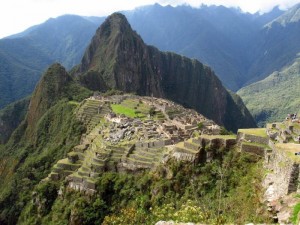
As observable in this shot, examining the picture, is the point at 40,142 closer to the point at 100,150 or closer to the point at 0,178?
the point at 0,178

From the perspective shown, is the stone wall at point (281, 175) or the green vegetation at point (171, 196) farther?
the green vegetation at point (171, 196)

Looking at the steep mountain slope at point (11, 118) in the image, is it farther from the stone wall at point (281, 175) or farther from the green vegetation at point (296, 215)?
the green vegetation at point (296, 215)

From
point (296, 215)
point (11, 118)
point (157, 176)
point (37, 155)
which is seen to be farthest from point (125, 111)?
point (11, 118)

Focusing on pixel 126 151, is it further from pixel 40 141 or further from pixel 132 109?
pixel 40 141

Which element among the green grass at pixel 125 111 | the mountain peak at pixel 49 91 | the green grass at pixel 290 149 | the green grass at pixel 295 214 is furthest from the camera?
the mountain peak at pixel 49 91

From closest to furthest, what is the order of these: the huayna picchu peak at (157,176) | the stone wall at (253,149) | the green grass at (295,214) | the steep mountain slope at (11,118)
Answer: the green grass at (295,214) → the huayna picchu peak at (157,176) → the stone wall at (253,149) → the steep mountain slope at (11,118)

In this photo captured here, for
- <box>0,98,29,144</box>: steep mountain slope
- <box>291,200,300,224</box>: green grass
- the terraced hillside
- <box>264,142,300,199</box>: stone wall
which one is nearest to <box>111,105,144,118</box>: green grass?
the terraced hillside

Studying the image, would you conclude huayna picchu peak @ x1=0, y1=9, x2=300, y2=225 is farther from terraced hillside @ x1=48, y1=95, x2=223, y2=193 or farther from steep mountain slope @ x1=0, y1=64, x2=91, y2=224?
steep mountain slope @ x1=0, y1=64, x2=91, y2=224

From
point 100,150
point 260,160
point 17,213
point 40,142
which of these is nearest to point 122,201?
point 100,150

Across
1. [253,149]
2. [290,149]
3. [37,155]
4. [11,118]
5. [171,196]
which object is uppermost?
[290,149]

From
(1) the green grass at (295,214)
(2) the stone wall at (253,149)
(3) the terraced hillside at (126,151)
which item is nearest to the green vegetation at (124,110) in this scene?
(3) the terraced hillside at (126,151)

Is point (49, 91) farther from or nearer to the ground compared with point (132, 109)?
farther from the ground
